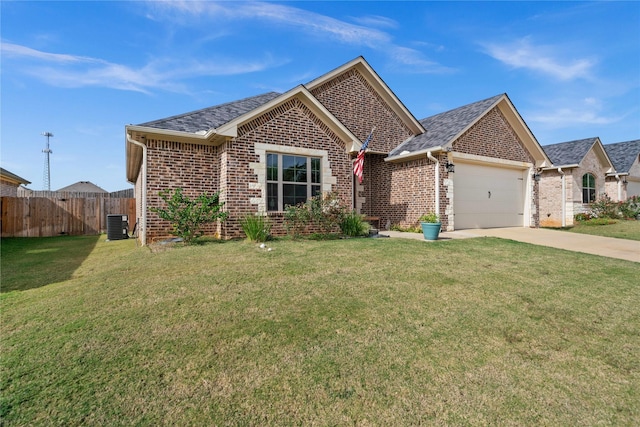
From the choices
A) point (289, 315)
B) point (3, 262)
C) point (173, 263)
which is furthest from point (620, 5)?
point (3, 262)

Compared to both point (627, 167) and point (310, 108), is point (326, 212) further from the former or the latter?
point (627, 167)

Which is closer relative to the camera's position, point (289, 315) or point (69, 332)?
point (69, 332)

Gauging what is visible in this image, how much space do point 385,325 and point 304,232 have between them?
6.73 meters

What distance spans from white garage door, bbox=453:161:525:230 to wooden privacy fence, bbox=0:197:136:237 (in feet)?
53.1

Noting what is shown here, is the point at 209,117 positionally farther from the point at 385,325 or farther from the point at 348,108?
the point at 385,325

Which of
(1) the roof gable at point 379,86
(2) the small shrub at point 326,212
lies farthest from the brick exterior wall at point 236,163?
(1) the roof gable at point 379,86

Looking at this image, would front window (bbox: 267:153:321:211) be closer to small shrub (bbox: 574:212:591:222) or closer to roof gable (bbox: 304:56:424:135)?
roof gable (bbox: 304:56:424:135)

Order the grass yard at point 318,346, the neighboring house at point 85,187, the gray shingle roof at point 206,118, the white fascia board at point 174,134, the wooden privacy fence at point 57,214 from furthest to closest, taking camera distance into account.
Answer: the neighboring house at point 85,187, the wooden privacy fence at point 57,214, the gray shingle roof at point 206,118, the white fascia board at point 174,134, the grass yard at point 318,346

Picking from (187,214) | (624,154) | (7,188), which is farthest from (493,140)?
(7,188)

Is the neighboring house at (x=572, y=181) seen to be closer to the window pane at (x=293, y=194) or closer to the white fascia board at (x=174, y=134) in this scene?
the window pane at (x=293, y=194)

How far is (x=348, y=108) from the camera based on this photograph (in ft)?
46.5

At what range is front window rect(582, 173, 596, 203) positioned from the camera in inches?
717

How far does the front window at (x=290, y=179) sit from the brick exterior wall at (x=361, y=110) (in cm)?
434

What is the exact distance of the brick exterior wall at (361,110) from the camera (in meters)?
13.9
